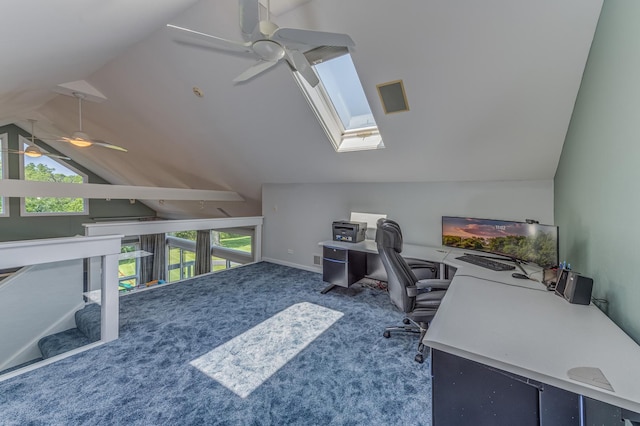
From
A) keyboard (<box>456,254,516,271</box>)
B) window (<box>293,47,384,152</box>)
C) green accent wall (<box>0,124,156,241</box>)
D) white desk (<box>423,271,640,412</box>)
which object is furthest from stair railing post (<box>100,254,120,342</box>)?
green accent wall (<box>0,124,156,241</box>)

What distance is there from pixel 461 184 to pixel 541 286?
1.78 m

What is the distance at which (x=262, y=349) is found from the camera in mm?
2402

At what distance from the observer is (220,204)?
696 centimetres

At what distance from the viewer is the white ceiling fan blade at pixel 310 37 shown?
1.58m

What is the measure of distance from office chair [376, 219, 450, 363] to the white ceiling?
131cm

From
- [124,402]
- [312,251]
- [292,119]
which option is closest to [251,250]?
[312,251]

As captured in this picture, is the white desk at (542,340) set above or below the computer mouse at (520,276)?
below

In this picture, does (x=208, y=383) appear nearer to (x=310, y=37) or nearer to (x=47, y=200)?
(x=310, y=37)

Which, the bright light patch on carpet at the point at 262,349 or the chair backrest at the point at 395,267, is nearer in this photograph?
the bright light patch on carpet at the point at 262,349

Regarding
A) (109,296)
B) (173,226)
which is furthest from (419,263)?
(173,226)

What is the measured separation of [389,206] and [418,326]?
6.39 feet

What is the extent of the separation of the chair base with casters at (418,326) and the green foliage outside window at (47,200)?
29.8 ft

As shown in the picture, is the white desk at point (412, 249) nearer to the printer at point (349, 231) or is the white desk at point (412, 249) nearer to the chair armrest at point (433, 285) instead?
the printer at point (349, 231)

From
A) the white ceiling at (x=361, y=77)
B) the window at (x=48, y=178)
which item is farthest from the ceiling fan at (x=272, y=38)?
the window at (x=48, y=178)
